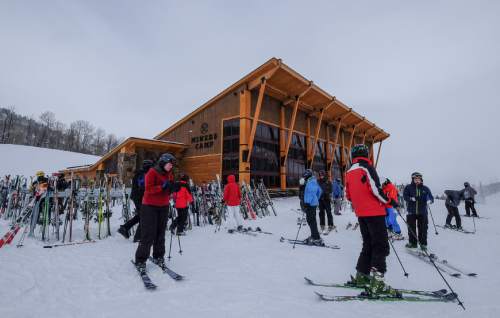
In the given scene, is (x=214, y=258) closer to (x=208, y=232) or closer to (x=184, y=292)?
(x=184, y=292)

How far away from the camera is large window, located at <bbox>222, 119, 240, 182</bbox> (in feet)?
55.2

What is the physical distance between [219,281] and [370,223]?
2364mm

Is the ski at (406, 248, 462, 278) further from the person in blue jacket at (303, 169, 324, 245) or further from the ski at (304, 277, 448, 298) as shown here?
the person in blue jacket at (303, 169, 324, 245)

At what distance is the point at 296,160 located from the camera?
815 inches

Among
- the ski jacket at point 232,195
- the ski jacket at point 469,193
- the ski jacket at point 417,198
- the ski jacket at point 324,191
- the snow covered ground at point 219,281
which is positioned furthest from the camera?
the ski jacket at point 469,193

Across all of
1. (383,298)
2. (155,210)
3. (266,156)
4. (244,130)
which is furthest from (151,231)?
(266,156)

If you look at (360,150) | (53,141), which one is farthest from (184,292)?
(53,141)

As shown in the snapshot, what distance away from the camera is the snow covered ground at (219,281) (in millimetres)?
2777

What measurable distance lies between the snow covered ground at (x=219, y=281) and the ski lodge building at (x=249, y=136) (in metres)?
11.0

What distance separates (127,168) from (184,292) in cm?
1712

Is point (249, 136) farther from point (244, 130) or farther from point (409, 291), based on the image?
point (409, 291)

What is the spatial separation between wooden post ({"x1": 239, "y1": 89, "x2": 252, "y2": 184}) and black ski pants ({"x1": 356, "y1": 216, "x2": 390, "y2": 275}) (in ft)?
41.1

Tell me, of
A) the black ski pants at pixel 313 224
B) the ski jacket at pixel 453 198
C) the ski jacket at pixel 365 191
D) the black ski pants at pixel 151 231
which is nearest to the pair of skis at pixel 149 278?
the black ski pants at pixel 151 231

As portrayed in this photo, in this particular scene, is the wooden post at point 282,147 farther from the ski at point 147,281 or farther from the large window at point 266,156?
the ski at point 147,281
